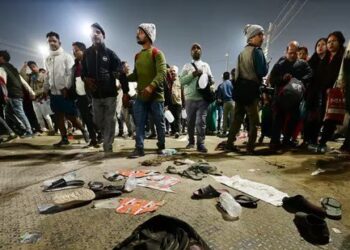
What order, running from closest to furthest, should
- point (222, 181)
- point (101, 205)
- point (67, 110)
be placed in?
point (101, 205), point (222, 181), point (67, 110)

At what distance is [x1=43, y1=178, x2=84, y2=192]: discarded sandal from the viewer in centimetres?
249

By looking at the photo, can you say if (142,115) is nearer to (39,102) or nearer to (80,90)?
(80,90)

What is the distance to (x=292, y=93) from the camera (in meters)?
4.61

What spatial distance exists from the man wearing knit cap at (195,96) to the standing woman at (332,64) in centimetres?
210

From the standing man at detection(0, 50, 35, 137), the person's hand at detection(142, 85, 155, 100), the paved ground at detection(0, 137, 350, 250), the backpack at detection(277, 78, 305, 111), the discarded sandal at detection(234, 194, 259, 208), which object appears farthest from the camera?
the standing man at detection(0, 50, 35, 137)

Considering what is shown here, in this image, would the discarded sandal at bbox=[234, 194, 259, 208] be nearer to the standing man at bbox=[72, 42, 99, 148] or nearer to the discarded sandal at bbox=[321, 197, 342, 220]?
the discarded sandal at bbox=[321, 197, 342, 220]

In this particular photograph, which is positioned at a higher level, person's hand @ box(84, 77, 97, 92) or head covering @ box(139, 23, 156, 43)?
head covering @ box(139, 23, 156, 43)

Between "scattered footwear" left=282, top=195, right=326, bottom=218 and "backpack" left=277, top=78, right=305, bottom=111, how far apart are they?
2955 millimetres

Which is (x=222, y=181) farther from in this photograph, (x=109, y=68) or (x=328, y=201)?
(x=109, y=68)

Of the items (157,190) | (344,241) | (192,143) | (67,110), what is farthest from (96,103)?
(344,241)

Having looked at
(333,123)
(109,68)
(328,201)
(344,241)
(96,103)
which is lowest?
(344,241)

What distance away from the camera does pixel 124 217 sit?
187cm

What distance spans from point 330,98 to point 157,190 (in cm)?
339

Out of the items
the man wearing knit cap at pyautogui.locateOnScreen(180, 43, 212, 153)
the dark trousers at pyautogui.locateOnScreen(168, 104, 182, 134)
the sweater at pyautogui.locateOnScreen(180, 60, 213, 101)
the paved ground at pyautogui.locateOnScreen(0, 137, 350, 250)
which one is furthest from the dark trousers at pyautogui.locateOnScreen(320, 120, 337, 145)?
the dark trousers at pyautogui.locateOnScreen(168, 104, 182, 134)
